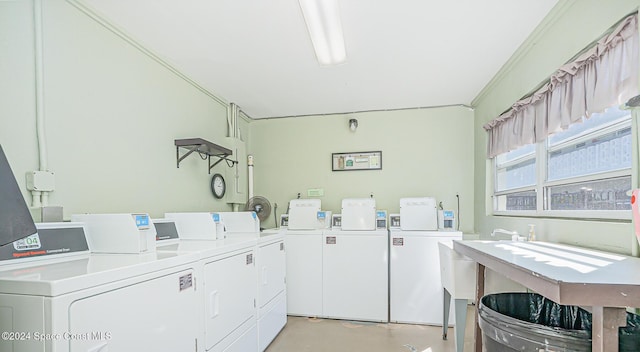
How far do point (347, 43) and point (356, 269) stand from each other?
2.35m

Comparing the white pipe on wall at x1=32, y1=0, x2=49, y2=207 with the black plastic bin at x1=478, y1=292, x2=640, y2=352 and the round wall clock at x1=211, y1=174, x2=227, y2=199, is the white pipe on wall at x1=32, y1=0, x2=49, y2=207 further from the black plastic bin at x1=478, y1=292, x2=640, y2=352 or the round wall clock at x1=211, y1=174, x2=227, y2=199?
the black plastic bin at x1=478, y1=292, x2=640, y2=352

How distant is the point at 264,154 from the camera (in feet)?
14.6

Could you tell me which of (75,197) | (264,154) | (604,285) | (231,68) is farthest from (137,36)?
(604,285)

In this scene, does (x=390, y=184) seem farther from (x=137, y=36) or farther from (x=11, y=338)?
(x=11, y=338)

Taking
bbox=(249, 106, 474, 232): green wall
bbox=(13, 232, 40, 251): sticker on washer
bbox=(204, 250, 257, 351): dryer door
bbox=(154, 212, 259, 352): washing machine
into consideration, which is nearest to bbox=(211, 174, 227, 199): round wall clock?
bbox=(249, 106, 474, 232): green wall

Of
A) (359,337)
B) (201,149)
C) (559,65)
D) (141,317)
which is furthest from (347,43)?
(359,337)

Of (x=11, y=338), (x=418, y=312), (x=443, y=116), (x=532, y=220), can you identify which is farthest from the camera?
(x=443, y=116)

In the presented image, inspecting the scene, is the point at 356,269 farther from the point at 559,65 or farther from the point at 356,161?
the point at 559,65

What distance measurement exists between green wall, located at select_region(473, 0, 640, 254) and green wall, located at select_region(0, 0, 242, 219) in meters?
3.13

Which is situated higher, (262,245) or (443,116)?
(443,116)

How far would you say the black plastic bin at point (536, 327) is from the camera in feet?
3.55

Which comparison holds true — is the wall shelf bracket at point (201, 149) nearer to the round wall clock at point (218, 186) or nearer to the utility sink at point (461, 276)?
the round wall clock at point (218, 186)

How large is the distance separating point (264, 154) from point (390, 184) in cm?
192

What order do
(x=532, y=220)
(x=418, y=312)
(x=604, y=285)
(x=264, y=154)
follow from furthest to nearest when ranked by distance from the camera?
(x=264, y=154) → (x=418, y=312) → (x=532, y=220) → (x=604, y=285)
